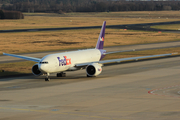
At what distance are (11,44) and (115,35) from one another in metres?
45.0

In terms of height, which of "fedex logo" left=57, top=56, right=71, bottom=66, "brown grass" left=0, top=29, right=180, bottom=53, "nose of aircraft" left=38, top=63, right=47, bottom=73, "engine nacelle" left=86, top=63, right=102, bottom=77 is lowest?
"brown grass" left=0, top=29, right=180, bottom=53

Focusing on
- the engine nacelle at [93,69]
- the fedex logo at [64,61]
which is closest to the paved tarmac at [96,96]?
the engine nacelle at [93,69]

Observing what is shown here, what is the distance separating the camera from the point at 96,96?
37.3 m

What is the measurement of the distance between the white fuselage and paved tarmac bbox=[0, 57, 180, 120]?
2095 mm

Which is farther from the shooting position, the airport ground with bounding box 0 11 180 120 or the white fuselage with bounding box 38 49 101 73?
the white fuselage with bounding box 38 49 101 73

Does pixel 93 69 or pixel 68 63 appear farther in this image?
pixel 93 69

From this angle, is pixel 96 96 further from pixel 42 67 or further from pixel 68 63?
pixel 68 63

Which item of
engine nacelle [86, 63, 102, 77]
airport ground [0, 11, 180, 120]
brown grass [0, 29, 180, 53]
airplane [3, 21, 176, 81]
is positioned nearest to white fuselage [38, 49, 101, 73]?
airplane [3, 21, 176, 81]

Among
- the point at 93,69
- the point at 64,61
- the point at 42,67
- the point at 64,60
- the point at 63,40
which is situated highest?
the point at 64,60

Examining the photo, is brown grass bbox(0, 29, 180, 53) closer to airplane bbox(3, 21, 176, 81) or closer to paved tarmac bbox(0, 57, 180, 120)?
airplane bbox(3, 21, 176, 81)

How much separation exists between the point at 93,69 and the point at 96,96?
41.1 feet

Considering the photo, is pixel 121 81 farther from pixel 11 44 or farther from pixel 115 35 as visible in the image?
pixel 115 35

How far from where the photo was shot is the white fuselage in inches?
1794

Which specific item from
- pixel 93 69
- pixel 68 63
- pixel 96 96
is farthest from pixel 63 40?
pixel 96 96
